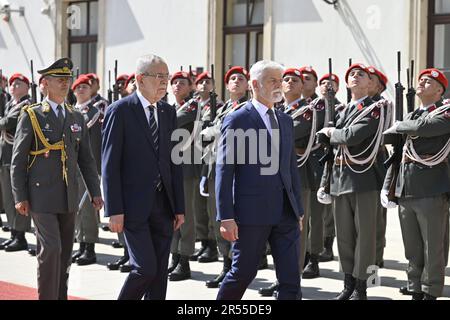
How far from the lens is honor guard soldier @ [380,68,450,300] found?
8.14 meters

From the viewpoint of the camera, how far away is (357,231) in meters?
8.48

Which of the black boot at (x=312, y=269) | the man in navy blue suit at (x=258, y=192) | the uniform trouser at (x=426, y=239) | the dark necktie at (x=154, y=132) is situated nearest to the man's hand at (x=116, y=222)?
the dark necktie at (x=154, y=132)

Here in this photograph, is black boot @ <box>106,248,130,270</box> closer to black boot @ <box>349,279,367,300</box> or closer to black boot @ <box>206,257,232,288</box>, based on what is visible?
A: black boot @ <box>206,257,232,288</box>

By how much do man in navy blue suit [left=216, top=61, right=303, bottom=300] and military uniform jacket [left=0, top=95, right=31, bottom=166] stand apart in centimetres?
566

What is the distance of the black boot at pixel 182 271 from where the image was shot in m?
9.58

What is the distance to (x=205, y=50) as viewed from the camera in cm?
1697

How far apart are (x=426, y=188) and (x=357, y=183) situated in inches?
24.5

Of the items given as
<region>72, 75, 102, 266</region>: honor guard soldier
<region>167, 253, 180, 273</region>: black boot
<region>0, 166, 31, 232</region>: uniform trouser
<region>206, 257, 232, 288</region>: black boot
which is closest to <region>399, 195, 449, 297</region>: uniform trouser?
<region>206, 257, 232, 288</region>: black boot

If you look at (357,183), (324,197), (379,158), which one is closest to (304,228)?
(324,197)

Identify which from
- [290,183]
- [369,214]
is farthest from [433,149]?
[290,183]

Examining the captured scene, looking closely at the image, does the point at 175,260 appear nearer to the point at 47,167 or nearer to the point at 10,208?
the point at 47,167

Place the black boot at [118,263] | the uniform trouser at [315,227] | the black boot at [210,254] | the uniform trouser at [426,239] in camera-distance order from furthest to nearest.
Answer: the black boot at [210,254] < the black boot at [118,263] < the uniform trouser at [315,227] < the uniform trouser at [426,239]

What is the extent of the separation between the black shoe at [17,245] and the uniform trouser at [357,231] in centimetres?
447

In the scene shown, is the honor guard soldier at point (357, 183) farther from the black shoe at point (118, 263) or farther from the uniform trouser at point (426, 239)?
the black shoe at point (118, 263)
